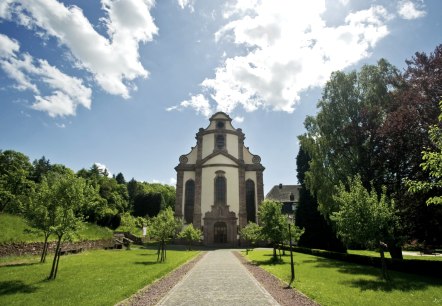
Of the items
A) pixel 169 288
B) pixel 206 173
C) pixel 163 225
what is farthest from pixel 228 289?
pixel 206 173

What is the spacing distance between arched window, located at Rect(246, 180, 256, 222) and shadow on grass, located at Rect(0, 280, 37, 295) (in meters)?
42.1

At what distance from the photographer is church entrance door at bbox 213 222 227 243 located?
165 feet

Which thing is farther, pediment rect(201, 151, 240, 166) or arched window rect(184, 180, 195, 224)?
pediment rect(201, 151, 240, 166)

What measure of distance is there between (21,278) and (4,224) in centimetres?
1424

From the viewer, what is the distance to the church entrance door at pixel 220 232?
165ft

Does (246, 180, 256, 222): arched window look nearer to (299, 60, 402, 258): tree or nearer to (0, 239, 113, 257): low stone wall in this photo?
(299, 60, 402, 258): tree

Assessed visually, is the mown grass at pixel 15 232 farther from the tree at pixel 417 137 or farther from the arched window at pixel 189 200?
the arched window at pixel 189 200

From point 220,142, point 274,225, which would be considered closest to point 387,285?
point 274,225

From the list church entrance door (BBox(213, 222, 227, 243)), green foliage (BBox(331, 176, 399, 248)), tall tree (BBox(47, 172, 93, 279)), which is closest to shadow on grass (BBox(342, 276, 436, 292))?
green foliage (BBox(331, 176, 399, 248))

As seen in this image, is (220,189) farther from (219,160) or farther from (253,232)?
(253,232)

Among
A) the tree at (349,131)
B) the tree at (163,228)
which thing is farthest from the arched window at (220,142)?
the tree at (163,228)

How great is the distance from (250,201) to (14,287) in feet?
143

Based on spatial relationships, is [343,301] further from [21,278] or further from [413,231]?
[21,278]

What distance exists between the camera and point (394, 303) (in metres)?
10.4
